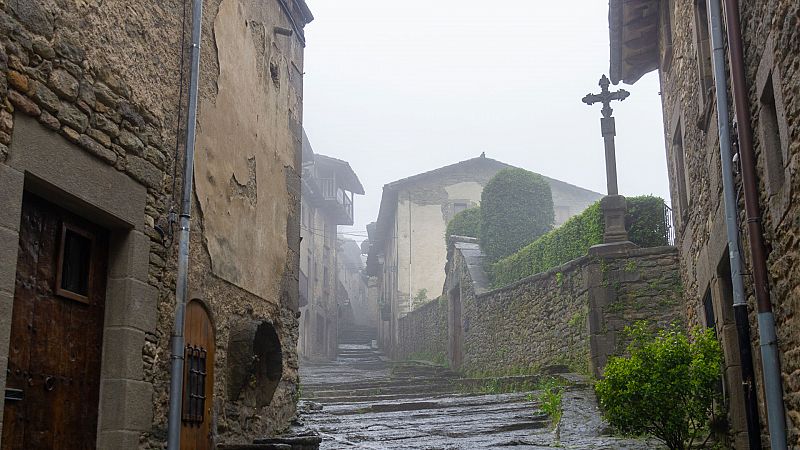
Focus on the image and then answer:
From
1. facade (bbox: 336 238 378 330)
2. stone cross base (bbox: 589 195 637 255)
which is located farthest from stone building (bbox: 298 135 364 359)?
stone cross base (bbox: 589 195 637 255)

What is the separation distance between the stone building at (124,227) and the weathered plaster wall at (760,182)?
4.13m

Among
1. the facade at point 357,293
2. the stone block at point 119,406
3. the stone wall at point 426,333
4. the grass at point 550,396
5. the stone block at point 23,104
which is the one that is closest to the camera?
the stone block at point 23,104

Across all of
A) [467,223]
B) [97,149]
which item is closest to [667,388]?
[97,149]

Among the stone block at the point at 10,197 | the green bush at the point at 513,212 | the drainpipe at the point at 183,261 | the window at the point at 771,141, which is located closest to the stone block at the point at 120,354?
the drainpipe at the point at 183,261

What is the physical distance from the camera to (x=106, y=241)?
5.98 m

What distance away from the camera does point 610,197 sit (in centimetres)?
1334

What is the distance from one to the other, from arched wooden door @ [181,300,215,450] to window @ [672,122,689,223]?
5.49 meters

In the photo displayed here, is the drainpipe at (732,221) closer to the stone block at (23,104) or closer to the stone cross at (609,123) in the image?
the stone block at (23,104)

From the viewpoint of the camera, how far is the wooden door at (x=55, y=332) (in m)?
4.96

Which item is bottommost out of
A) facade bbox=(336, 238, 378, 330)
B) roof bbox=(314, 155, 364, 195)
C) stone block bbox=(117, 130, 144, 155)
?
stone block bbox=(117, 130, 144, 155)

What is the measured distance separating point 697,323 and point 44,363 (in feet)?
22.9

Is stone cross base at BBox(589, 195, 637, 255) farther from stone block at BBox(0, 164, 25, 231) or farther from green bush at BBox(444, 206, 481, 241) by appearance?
green bush at BBox(444, 206, 481, 241)

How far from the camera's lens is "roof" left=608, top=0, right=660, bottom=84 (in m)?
10.3

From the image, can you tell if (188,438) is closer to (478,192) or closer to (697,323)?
(697,323)
